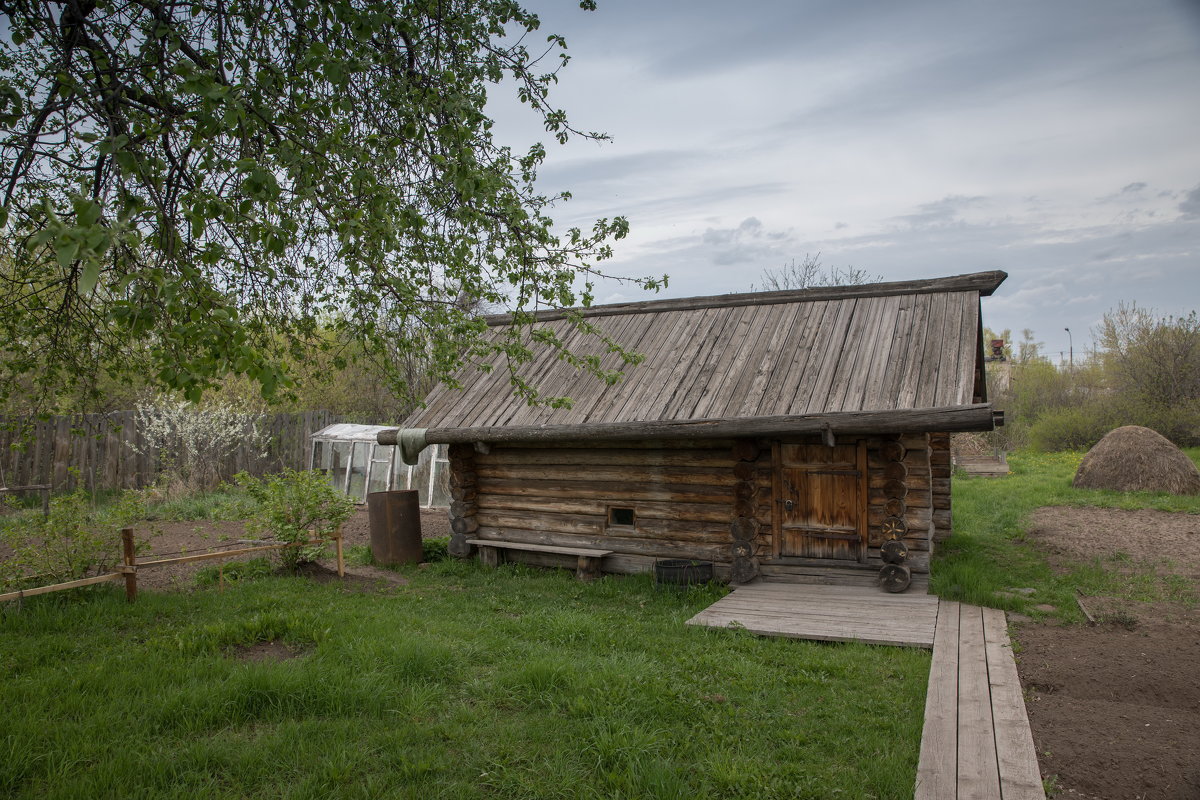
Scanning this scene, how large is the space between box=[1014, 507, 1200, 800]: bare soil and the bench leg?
5061mm

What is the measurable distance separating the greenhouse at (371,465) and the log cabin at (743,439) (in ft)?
19.7

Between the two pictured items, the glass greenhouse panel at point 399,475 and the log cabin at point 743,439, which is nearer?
the log cabin at point 743,439

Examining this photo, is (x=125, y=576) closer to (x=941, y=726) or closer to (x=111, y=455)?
(x=941, y=726)

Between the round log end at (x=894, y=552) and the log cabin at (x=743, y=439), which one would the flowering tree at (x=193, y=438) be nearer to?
the log cabin at (x=743, y=439)

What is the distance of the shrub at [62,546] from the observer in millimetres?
8156

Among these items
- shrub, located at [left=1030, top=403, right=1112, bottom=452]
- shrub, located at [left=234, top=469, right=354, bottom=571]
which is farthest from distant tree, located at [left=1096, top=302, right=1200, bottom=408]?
shrub, located at [left=234, top=469, right=354, bottom=571]

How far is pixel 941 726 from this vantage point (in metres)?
5.18

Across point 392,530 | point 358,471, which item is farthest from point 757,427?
point 358,471

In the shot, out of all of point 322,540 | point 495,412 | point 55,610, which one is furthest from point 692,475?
point 55,610

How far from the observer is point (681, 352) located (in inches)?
453

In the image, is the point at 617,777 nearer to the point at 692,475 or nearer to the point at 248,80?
the point at 248,80

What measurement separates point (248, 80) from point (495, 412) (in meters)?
7.40

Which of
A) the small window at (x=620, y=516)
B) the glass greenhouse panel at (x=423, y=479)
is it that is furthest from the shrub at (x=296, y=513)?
the glass greenhouse panel at (x=423, y=479)

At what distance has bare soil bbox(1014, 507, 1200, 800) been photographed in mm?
4523
